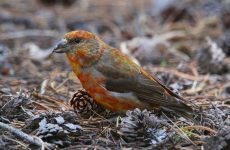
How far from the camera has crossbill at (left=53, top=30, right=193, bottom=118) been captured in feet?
14.5

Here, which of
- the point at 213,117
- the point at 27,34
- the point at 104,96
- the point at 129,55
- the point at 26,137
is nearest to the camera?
the point at 26,137

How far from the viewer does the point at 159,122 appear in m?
3.84

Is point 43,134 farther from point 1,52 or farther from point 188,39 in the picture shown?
point 188,39

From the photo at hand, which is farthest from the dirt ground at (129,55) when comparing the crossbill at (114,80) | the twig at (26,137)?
the crossbill at (114,80)

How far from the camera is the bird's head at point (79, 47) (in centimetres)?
455

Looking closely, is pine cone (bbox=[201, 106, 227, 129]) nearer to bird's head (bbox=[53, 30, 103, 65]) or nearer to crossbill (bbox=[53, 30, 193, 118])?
crossbill (bbox=[53, 30, 193, 118])

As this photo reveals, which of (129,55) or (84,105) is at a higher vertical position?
(129,55)

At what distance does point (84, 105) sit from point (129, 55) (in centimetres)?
245

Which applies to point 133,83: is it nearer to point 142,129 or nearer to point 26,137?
point 142,129

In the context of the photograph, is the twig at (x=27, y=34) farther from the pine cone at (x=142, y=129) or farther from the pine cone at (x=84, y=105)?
the pine cone at (x=142, y=129)

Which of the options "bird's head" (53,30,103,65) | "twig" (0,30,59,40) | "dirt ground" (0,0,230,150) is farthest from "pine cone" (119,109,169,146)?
"twig" (0,30,59,40)

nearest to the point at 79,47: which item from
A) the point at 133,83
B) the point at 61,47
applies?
the point at 61,47

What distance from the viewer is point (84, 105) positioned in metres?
4.52

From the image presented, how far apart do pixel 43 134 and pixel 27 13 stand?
5875 millimetres
